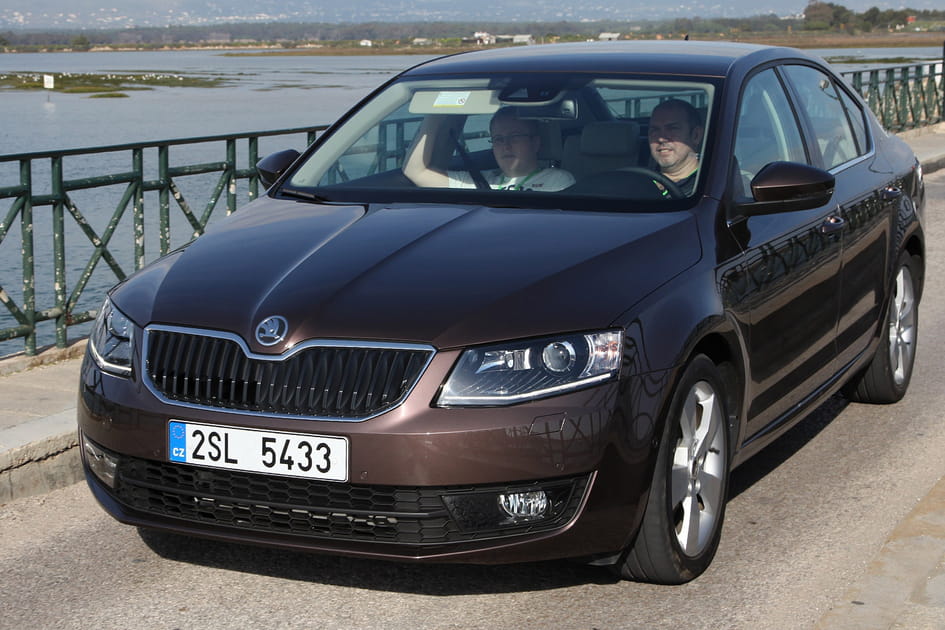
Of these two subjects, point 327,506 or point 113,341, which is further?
point 113,341

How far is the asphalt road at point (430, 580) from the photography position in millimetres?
4203

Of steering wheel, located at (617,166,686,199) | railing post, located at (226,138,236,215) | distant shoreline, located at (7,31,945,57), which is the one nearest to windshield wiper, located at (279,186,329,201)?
steering wheel, located at (617,166,686,199)

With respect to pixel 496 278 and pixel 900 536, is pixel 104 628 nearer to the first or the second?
pixel 496 278

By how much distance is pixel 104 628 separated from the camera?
4.16 m

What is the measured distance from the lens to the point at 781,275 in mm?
4938

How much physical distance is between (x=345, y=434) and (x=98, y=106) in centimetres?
4599

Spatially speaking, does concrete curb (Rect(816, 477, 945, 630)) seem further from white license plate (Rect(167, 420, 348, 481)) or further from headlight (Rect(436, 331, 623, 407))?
white license plate (Rect(167, 420, 348, 481))

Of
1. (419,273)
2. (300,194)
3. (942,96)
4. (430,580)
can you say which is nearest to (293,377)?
(419,273)

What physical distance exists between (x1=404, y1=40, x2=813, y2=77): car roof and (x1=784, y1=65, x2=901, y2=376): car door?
0.22m

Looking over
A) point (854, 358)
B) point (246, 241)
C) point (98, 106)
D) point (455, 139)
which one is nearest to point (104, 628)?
point (246, 241)

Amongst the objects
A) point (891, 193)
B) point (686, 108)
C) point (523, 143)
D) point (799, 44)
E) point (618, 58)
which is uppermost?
point (618, 58)

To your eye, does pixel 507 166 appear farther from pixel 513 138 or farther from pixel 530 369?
pixel 530 369

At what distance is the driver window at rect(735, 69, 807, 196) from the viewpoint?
5184mm

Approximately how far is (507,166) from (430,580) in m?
1.59
